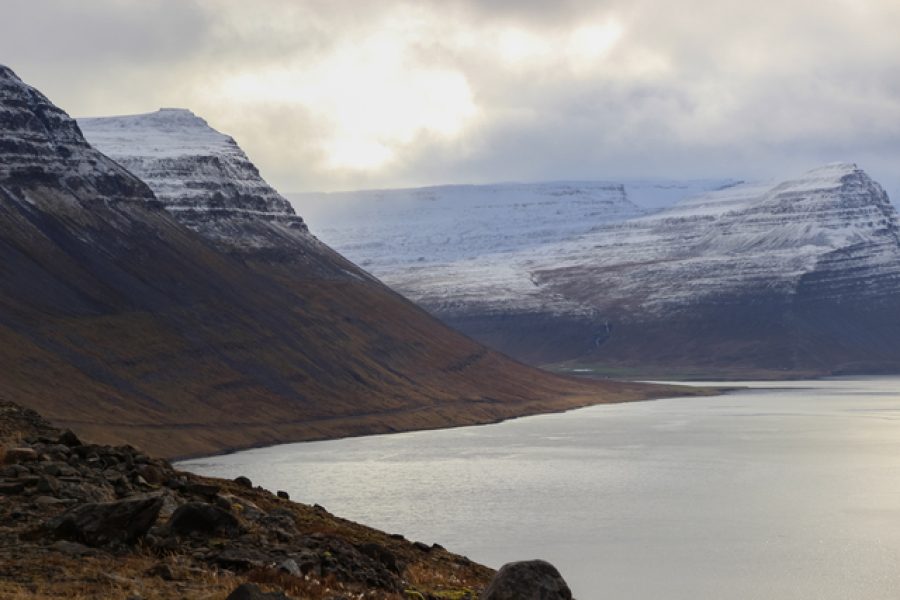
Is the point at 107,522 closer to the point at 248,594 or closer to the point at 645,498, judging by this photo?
the point at 248,594

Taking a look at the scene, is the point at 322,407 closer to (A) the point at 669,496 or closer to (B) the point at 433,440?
(B) the point at 433,440

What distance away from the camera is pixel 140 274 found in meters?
196

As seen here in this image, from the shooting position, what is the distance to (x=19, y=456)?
27.0 metres

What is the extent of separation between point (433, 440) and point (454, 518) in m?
76.5

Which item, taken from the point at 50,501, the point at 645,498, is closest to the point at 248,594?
the point at 50,501

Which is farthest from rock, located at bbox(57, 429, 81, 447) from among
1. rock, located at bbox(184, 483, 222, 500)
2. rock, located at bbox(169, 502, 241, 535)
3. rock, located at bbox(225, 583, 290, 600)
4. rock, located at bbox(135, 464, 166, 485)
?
rock, located at bbox(225, 583, 290, 600)

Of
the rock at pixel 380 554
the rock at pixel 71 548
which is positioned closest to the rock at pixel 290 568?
the rock at pixel 71 548

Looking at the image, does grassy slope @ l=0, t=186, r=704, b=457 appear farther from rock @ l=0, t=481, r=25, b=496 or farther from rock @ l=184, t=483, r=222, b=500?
rock @ l=0, t=481, r=25, b=496

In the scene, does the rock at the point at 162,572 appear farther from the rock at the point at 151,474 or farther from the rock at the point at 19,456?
the rock at the point at 19,456

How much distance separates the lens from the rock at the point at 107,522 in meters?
22.0

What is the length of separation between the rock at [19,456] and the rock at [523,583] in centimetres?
1067

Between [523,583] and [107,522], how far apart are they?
6433mm

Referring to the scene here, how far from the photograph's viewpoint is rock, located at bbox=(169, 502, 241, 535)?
910 inches

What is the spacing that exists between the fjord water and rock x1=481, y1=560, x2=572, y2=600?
39.0 m
